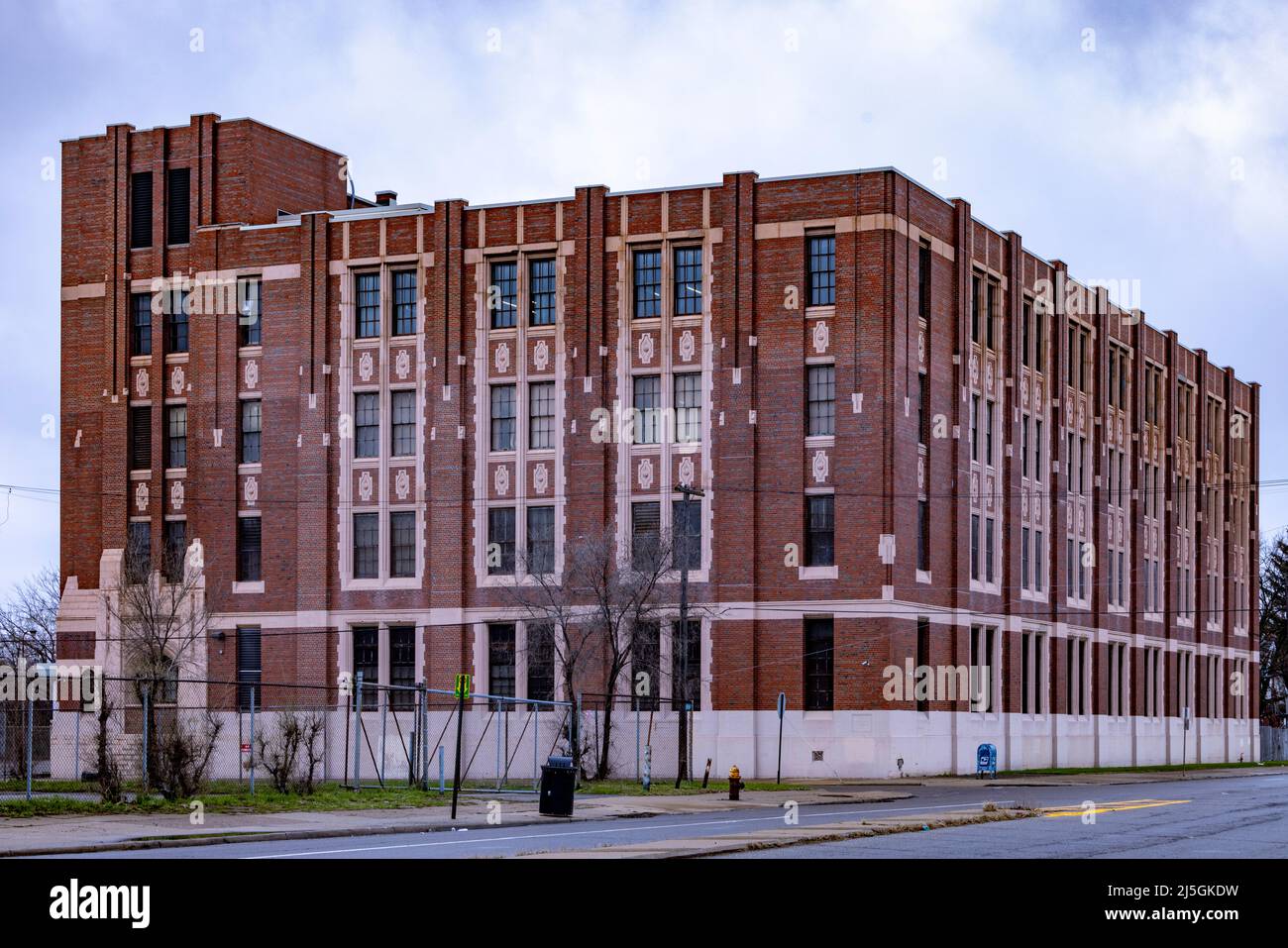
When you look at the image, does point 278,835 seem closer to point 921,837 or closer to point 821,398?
point 921,837

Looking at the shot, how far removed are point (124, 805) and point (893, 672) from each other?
95.3 ft

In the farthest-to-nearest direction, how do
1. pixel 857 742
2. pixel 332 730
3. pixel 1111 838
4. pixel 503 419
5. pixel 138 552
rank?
pixel 138 552, pixel 503 419, pixel 332 730, pixel 857 742, pixel 1111 838

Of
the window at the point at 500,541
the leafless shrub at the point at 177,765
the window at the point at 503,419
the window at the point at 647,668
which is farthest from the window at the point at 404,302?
the leafless shrub at the point at 177,765

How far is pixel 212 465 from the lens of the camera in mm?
67562

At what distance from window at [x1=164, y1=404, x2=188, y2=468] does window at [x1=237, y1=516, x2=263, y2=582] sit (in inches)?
141

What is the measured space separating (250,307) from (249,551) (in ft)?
28.4

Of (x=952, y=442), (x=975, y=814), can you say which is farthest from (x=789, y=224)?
(x=975, y=814)

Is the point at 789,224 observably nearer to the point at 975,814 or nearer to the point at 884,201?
the point at 884,201

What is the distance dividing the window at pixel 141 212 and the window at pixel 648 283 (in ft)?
60.8

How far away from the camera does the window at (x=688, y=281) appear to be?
63.3 m

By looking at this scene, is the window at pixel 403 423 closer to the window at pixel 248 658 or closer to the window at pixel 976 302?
the window at pixel 248 658

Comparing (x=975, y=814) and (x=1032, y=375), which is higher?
(x=1032, y=375)

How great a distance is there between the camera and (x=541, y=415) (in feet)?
212

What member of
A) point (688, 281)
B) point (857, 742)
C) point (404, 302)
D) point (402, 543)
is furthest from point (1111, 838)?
point (404, 302)
